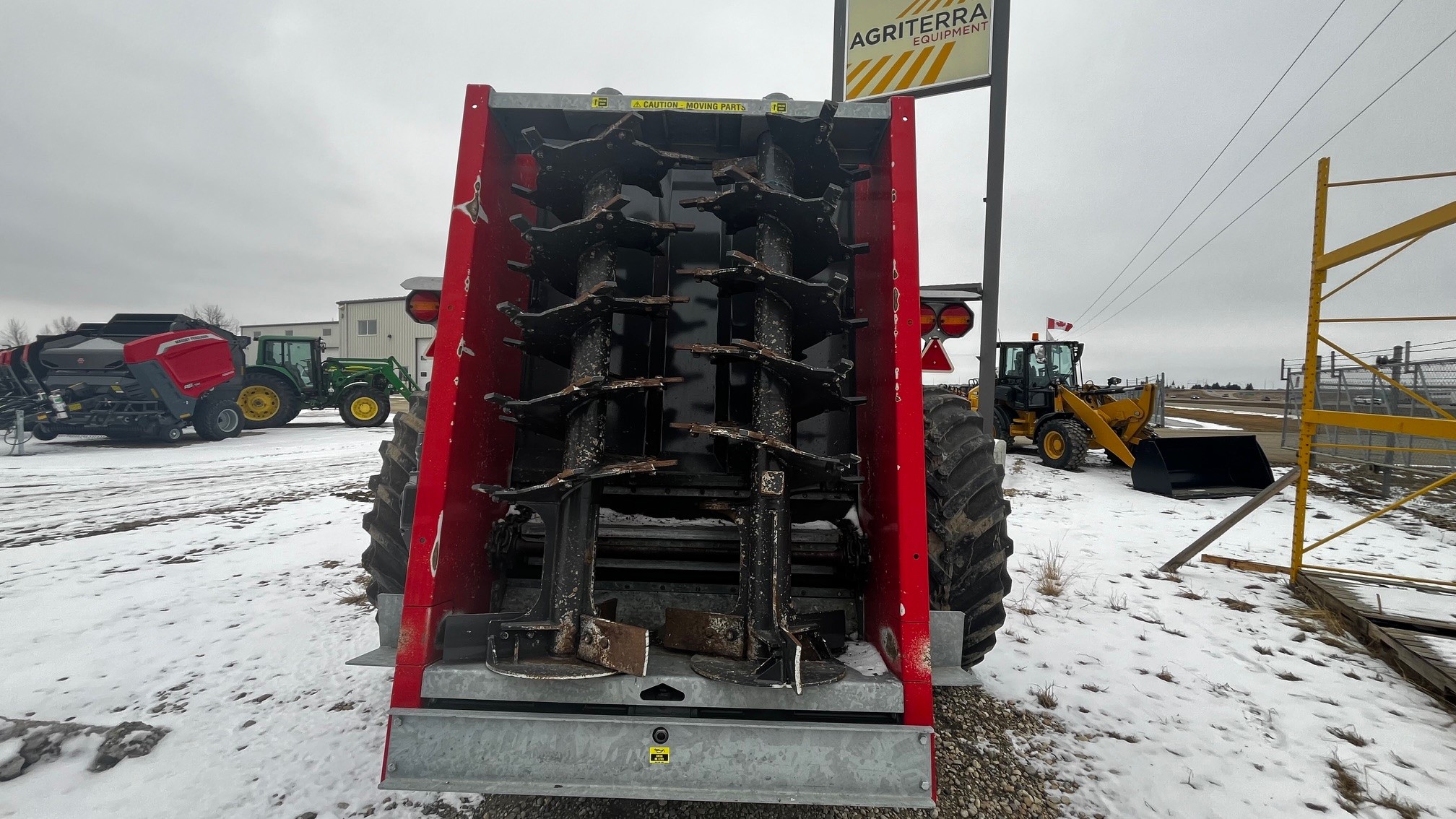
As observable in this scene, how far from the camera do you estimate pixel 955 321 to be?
2881 millimetres

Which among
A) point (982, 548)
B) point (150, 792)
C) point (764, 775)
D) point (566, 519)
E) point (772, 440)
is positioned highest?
point (772, 440)

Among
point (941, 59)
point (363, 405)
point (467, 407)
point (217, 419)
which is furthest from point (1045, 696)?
point (363, 405)

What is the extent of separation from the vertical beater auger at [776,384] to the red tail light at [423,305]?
4.54 feet

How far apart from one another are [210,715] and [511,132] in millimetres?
2569

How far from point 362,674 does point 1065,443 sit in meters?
10.4

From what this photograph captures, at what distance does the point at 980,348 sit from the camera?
5.59 m

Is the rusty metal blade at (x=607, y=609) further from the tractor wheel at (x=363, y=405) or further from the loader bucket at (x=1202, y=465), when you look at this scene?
the tractor wheel at (x=363, y=405)

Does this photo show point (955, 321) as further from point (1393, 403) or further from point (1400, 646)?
point (1393, 403)

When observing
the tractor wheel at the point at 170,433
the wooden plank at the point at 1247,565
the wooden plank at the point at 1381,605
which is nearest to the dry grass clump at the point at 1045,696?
the wooden plank at the point at 1381,605

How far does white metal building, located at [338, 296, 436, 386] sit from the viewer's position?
41781 mm

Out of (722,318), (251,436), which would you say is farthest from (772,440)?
(251,436)

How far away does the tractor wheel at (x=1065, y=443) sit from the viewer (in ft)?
32.9

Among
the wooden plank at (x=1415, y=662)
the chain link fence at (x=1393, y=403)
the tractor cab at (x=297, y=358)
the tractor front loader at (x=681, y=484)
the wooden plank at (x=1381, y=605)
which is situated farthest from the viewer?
the tractor cab at (x=297, y=358)

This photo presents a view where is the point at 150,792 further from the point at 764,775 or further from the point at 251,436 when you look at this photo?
the point at 251,436
